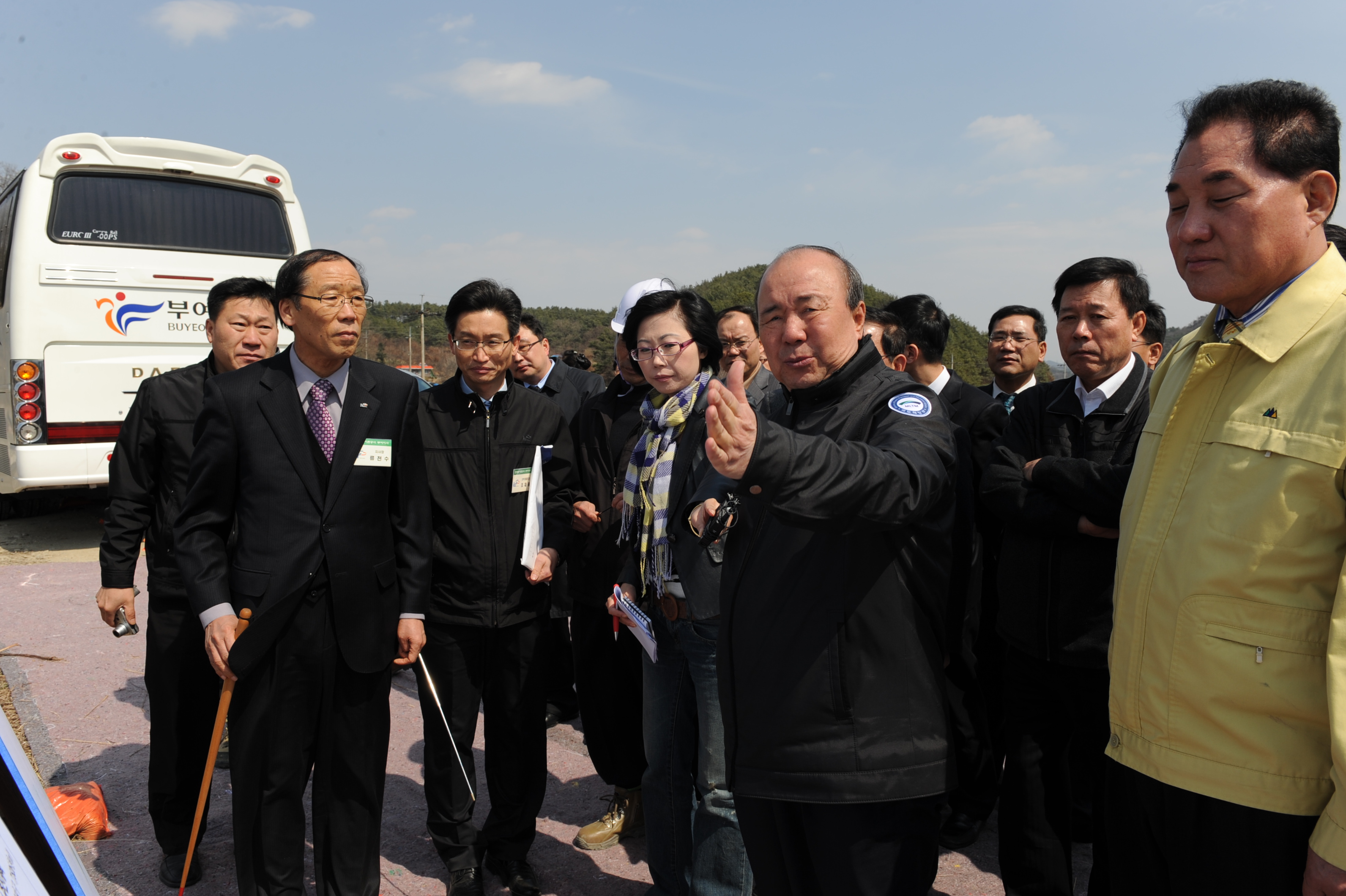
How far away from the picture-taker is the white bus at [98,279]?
8.00 m

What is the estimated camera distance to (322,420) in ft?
9.07

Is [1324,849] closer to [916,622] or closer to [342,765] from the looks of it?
[916,622]

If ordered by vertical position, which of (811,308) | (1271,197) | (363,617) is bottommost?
(363,617)

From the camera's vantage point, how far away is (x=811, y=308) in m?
2.05

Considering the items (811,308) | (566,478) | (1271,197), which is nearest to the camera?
(1271,197)

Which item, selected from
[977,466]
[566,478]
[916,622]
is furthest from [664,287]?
[916,622]

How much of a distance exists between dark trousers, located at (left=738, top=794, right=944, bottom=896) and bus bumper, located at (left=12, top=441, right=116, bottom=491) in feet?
27.0

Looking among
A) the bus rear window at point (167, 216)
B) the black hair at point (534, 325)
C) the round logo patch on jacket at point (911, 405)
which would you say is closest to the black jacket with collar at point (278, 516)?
the round logo patch on jacket at point (911, 405)

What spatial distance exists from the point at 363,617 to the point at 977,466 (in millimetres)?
2381

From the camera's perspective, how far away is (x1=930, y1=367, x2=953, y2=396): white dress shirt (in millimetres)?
4223

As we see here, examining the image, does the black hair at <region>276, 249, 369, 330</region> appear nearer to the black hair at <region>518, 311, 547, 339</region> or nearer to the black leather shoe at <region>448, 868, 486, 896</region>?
the black leather shoe at <region>448, 868, 486, 896</region>

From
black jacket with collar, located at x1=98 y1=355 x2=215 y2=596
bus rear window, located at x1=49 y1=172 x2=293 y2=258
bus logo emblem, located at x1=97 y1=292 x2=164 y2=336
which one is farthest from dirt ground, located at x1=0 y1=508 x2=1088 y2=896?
bus rear window, located at x1=49 y1=172 x2=293 y2=258

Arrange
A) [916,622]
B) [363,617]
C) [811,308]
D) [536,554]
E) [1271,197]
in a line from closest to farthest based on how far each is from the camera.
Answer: [1271,197] → [916,622] → [811,308] → [363,617] → [536,554]

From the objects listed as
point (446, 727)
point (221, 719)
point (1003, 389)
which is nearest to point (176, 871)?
point (221, 719)
